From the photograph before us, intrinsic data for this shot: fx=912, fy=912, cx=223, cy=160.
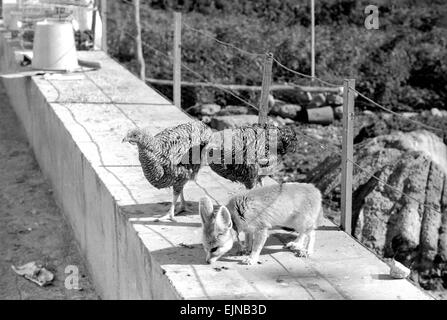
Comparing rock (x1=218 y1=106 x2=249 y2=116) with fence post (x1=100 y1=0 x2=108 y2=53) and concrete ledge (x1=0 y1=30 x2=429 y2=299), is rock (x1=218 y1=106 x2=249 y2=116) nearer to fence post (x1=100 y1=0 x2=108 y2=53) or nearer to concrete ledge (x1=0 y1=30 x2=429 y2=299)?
fence post (x1=100 y1=0 x2=108 y2=53)

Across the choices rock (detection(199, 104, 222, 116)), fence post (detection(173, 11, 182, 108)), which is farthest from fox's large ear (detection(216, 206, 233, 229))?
rock (detection(199, 104, 222, 116))

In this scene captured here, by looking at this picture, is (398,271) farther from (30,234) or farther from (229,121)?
(229,121)

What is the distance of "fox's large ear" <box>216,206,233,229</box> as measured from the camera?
5.02m

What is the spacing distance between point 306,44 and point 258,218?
12.9 meters

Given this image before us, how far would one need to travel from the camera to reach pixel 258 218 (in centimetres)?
518

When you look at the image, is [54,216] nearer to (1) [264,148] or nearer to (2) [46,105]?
(2) [46,105]

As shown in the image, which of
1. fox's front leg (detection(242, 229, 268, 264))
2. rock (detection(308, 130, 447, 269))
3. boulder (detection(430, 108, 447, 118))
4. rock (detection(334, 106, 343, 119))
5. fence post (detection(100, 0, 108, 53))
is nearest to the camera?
fox's front leg (detection(242, 229, 268, 264))

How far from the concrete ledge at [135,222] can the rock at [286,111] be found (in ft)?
16.9

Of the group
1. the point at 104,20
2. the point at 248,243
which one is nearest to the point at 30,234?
the point at 248,243

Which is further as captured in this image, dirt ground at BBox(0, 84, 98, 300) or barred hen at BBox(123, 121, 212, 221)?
dirt ground at BBox(0, 84, 98, 300)

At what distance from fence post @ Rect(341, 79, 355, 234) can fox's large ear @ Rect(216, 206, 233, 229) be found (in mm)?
1073

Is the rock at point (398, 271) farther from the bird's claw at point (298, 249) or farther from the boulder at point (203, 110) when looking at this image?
the boulder at point (203, 110)

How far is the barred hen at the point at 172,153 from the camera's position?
5805 millimetres
